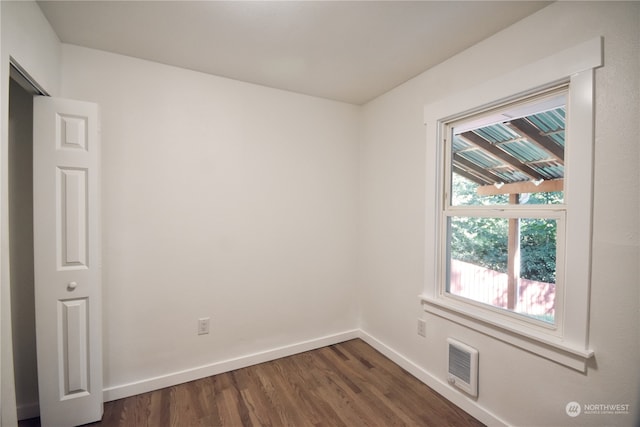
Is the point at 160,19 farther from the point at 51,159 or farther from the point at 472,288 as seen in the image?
the point at 472,288

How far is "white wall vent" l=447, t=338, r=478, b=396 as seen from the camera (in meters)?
1.84

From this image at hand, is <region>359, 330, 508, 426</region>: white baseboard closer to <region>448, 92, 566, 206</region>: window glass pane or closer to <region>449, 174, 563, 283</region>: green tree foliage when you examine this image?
<region>449, 174, 563, 283</region>: green tree foliage

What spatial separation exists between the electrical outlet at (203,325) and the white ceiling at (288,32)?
1972 millimetres

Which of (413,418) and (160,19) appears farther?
(413,418)

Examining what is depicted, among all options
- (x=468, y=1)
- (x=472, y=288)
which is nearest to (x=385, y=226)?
(x=472, y=288)

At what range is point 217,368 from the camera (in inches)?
91.3

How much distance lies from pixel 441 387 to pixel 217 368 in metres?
1.73

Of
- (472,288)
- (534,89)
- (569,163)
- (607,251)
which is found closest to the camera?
(607,251)

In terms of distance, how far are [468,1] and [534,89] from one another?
59cm

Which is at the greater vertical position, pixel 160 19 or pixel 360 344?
pixel 160 19

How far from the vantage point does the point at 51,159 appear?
1.66 meters

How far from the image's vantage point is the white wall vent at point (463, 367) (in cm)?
184

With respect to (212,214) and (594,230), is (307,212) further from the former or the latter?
(594,230)

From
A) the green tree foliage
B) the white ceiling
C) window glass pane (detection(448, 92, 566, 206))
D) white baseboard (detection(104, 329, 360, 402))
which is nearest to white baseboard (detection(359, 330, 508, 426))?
white baseboard (detection(104, 329, 360, 402))
